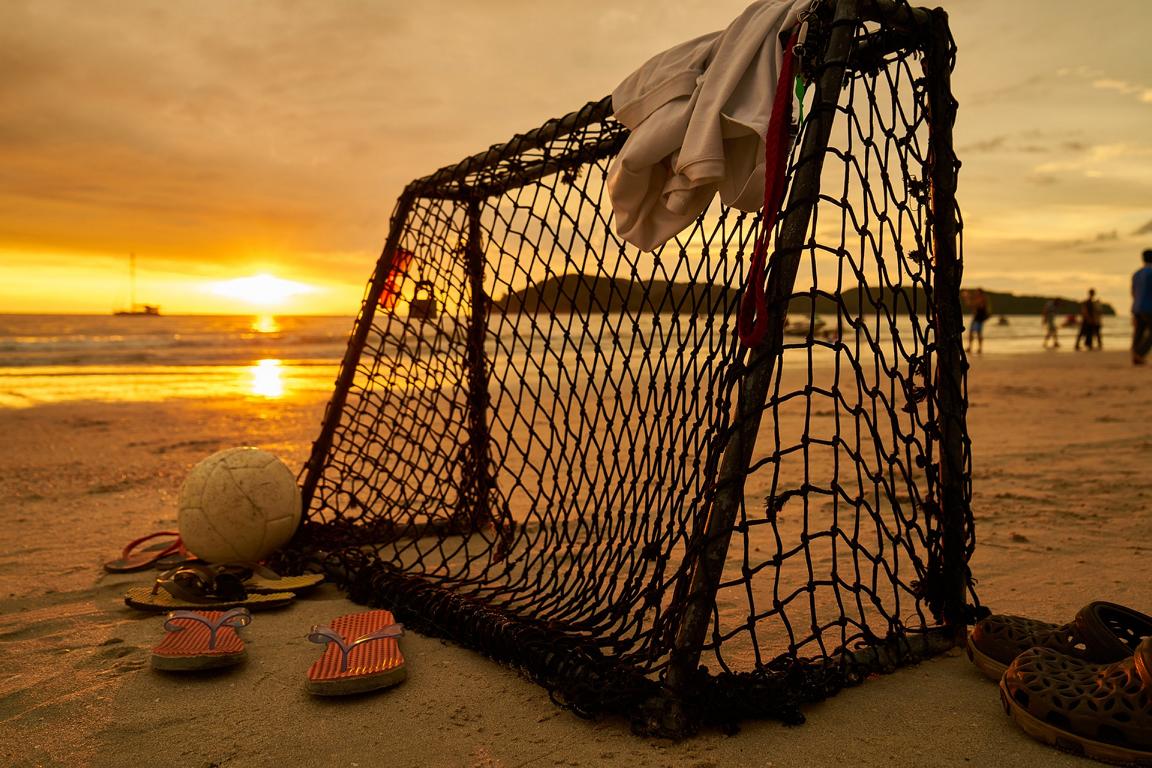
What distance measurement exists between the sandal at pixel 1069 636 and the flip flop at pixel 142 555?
10.7 feet

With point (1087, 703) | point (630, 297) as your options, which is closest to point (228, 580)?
point (630, 297)

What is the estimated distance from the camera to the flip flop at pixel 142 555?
367 centimetres

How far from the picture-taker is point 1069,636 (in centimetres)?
220

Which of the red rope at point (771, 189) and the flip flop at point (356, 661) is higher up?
the red rope at point (771, 189)

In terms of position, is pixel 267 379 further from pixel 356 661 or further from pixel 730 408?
pixel 730 408

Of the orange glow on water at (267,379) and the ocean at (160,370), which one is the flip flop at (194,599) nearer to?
the ocean at (160,370)

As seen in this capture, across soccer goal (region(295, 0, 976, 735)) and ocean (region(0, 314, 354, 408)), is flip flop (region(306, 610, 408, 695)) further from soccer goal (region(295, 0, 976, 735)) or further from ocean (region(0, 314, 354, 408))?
ocean (region(0, 314, 354, 408))

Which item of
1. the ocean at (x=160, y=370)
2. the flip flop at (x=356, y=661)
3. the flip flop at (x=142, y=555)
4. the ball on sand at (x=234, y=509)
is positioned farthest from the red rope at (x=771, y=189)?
the ocean at (x=160, y=370)

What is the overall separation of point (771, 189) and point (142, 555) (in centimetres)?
333

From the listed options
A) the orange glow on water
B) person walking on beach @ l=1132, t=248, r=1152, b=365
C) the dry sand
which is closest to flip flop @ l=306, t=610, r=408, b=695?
the dry sand

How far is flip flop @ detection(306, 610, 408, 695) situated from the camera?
7.62 feet

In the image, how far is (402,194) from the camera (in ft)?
13.5

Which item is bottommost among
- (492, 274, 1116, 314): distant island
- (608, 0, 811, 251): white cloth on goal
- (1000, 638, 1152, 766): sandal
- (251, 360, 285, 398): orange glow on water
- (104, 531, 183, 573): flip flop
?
(104, 531, 183, 573): flip flop

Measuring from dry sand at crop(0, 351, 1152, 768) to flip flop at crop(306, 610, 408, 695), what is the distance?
0.15ft
